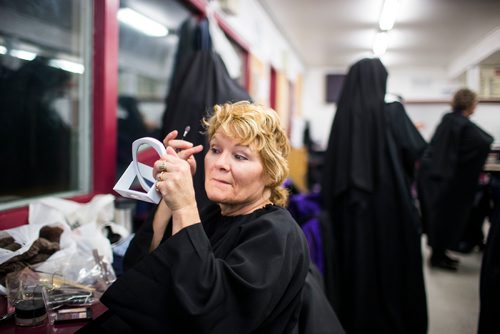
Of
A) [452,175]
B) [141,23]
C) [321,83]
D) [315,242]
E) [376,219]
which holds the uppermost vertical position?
[321,83]

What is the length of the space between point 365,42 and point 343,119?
458mm

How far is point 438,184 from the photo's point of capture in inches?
70.0

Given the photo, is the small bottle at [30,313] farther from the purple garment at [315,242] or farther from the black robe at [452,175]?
the black robe at [452,175]

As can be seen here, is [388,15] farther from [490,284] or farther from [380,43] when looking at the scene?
[490,284]

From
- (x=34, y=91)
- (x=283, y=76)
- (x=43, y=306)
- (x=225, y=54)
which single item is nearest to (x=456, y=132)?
(x=225, y=54)

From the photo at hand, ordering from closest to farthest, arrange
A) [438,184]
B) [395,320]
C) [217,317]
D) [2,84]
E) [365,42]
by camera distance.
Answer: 1. [217,317]
2. [2,84]
3. [438,184]
4. [365,42]
5. [395,320]

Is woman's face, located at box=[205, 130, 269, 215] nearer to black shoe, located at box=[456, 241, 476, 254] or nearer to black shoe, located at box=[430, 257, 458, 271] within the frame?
black shoe, located at box=[456, 241, 476, 254]

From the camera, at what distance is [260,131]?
0.98 metres

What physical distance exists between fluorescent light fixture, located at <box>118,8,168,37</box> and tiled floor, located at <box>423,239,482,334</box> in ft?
6.81

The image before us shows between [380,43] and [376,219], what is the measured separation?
979mm

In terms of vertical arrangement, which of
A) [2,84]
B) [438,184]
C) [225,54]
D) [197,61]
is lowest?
[438,184]

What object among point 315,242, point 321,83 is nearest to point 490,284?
point 315,242

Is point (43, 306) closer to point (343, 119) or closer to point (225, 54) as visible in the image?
point (225, 54)

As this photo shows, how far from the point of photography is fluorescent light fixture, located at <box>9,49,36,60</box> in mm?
1403
